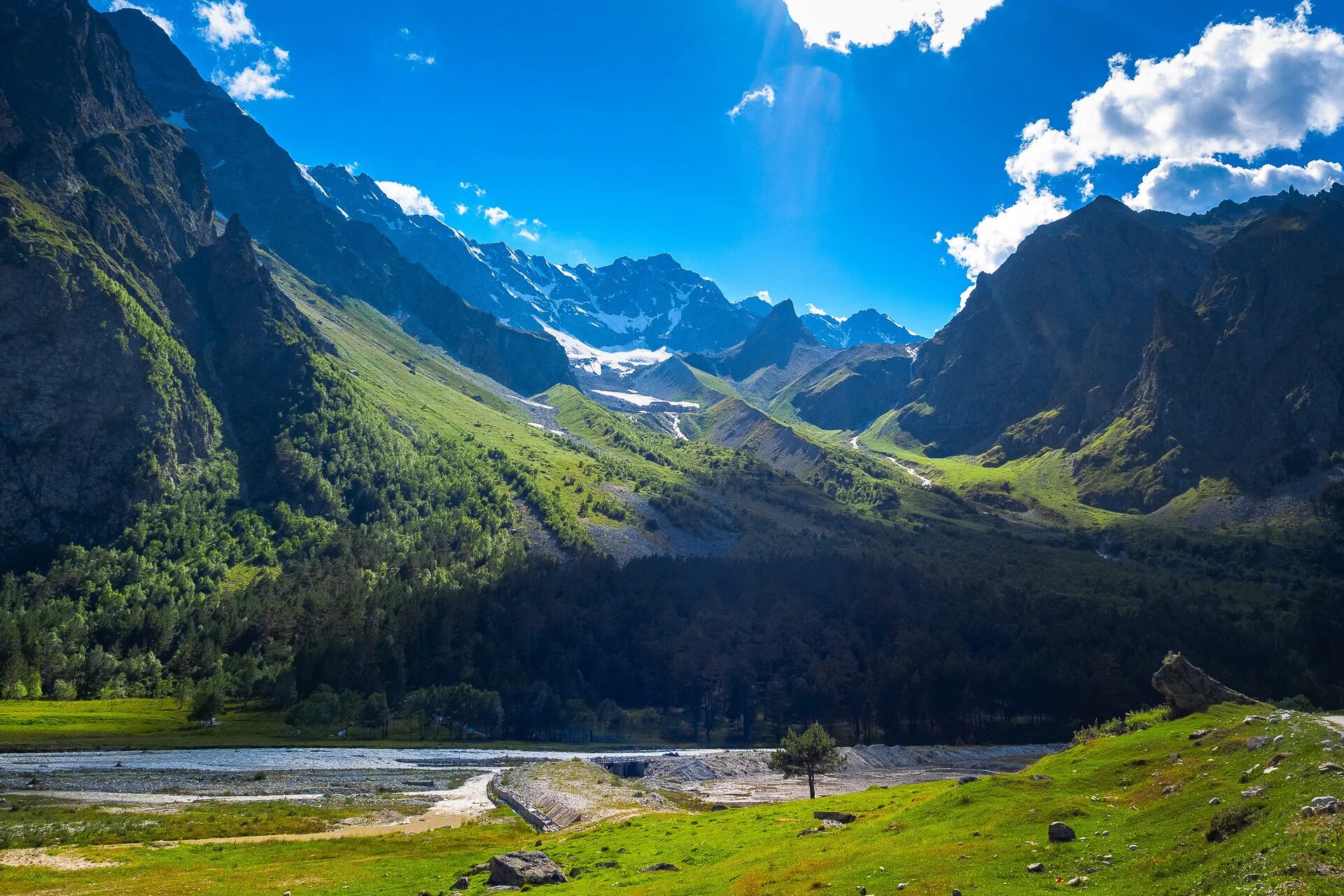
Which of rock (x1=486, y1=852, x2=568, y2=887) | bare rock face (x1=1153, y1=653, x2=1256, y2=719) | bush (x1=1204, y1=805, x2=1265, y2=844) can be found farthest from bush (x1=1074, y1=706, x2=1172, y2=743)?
rock (x1=486, y1=852, x2=568, y2=887)

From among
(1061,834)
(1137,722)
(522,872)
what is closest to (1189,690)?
(1137,722)

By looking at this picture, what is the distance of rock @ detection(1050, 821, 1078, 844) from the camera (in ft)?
109

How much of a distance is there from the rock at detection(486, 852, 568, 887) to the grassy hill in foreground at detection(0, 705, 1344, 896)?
129 centimetres

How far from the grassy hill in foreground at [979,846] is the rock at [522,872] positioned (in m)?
1.29

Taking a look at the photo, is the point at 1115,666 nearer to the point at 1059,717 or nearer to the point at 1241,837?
the point at 1059,717

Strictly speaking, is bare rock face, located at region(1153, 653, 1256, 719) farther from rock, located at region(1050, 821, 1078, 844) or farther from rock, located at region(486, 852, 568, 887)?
rock, located at region(486, 852, 568, 887)

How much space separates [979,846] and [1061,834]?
364cm

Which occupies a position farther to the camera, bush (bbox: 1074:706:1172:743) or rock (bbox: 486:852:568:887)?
bush (bbox: 1074:706:1172:743)

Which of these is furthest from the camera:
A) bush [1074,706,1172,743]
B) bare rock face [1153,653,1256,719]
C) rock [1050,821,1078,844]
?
bush [1074,706,1172,743]

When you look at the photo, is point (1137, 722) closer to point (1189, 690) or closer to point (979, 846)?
point (1189, 690)

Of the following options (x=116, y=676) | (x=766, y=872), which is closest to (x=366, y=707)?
(x=116, y=676)

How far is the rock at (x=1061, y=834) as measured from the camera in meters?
33.2

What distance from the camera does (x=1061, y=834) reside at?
3328cm

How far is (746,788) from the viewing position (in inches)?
4604
